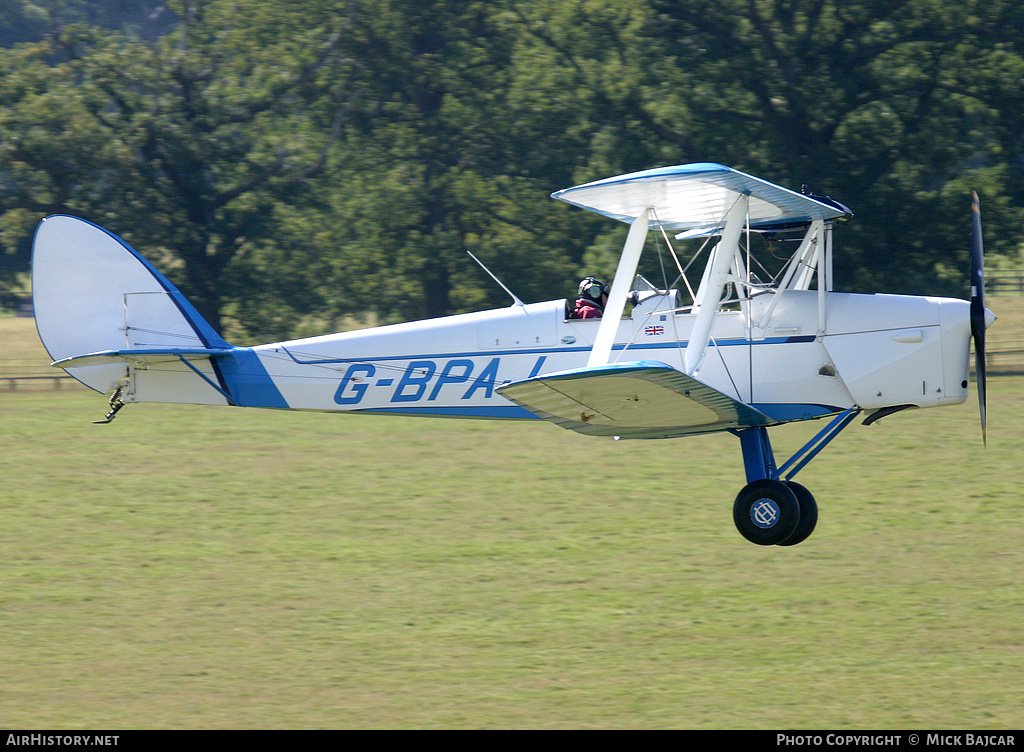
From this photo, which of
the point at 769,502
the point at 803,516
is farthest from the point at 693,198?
the point at 803,516

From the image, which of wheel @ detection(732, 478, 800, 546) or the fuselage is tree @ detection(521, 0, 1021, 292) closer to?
the fuselage

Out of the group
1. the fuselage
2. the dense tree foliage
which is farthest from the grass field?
the dense tree foliage

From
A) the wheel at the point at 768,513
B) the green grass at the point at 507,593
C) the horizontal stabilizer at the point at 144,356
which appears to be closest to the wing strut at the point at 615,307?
the wheel at the point at 768,513

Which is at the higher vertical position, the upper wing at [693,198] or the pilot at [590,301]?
the upper wing at [693,198]

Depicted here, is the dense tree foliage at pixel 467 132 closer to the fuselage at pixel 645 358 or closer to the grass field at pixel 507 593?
the grass field at pixel 507 593

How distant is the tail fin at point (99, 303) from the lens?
33.4 feet

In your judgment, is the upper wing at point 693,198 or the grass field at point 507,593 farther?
the upper wing at point 693,198

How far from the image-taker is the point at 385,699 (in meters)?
7.31

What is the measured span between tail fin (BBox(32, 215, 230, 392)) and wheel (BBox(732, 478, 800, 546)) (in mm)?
4969

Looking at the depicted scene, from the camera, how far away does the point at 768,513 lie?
355 inches

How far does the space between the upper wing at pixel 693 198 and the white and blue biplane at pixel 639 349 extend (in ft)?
0.09

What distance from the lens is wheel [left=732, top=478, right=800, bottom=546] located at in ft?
29.5

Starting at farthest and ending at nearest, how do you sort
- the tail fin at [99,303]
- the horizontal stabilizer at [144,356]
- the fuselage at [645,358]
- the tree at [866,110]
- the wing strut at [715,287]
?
the tree at [866,110] → the tail fin at [99,303] → the horizontal stabilizer at [144,356] → the fuselage at [645,358] → the wing strut at [715,287]

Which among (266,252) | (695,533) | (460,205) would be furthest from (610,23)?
(695,533)
